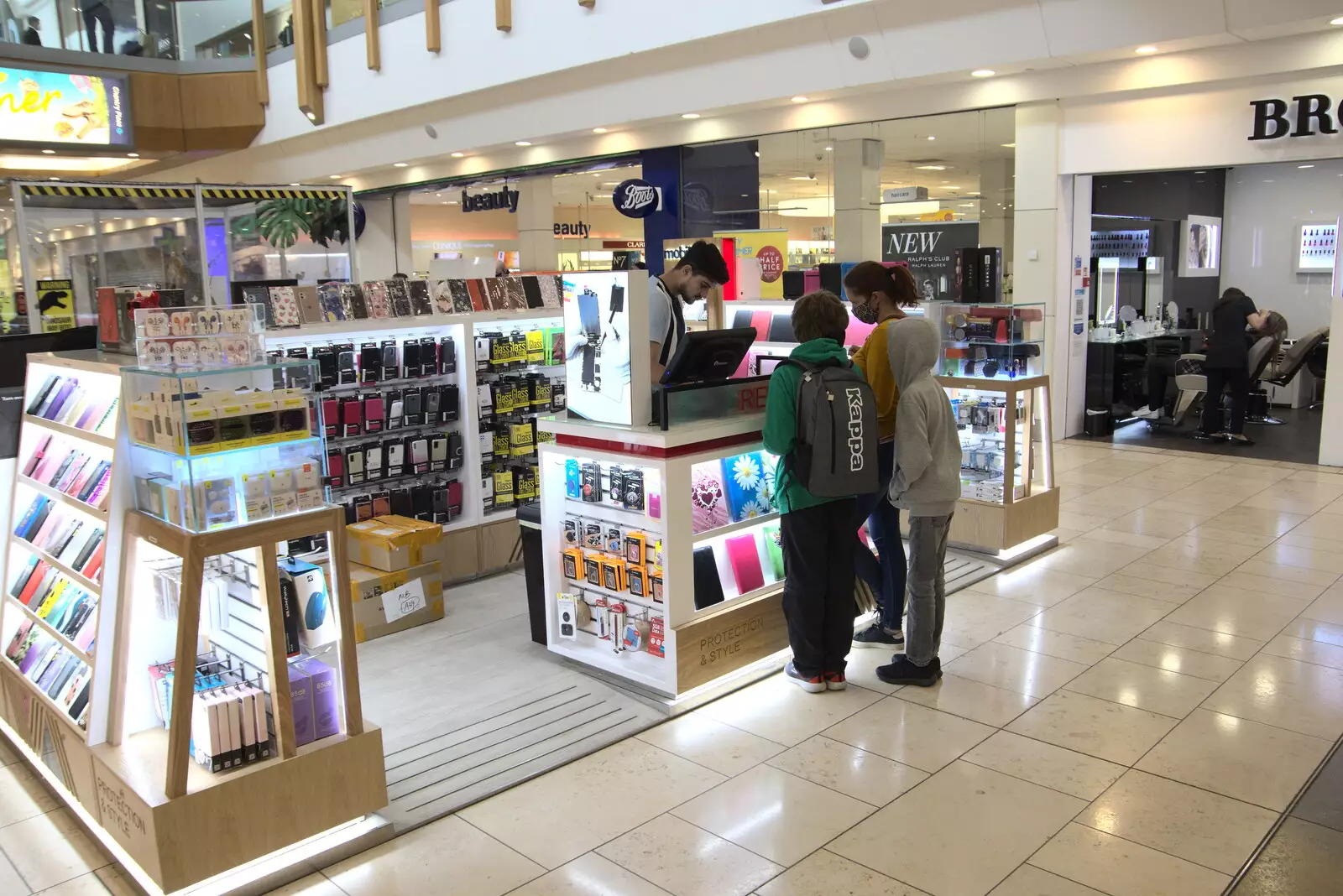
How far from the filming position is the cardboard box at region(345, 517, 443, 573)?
507 centimetres

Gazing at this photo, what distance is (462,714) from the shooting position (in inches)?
157

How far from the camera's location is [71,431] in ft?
11.3

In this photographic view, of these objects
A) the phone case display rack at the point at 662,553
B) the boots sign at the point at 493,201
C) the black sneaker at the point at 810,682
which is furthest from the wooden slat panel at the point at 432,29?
the black sneaker at the point at 810,682

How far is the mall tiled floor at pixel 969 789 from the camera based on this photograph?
2875mm

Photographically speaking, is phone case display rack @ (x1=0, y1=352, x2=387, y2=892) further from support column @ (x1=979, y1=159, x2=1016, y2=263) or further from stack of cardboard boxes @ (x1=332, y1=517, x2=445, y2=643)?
support column @ (x1=979, y1=159, x2=1016, y2=263)

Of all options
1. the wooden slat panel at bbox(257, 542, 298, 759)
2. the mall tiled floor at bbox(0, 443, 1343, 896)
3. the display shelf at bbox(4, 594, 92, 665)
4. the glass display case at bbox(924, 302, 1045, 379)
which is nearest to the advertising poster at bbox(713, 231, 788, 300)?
the glass display case at bbox(924, 302, 1045, 379)

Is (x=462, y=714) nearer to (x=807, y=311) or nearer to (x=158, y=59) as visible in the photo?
(x=807, y=311)

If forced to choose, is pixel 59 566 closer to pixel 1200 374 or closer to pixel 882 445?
pixel 882 445

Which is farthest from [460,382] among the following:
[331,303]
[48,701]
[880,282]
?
[48,701]

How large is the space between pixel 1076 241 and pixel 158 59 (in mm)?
12499

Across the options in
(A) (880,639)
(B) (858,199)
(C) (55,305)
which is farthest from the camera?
(B) (858,199)

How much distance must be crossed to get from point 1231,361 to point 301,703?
357 inches

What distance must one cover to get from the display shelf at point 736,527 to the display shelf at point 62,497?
214 cm

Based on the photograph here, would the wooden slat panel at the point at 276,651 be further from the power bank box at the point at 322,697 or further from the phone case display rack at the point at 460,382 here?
the phone case display rack at the point at 460,382
